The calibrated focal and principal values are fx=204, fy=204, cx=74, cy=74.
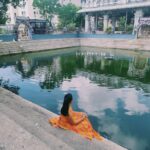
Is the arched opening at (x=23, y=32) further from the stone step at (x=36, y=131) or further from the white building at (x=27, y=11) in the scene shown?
the white building at (x=27, y=11)

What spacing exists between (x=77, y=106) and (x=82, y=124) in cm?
428

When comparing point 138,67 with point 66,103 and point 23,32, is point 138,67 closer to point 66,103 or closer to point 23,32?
point 66,103

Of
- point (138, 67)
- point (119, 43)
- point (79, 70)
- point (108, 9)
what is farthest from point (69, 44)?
point (138, 67)

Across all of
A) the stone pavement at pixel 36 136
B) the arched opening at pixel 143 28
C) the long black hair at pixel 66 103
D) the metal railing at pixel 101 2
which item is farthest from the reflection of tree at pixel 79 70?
the metal railing at pixel 101 2

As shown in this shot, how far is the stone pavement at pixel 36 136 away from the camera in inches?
205

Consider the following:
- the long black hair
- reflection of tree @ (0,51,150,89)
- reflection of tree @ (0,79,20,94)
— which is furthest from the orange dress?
reflection of tree @ (0,51,150,89)

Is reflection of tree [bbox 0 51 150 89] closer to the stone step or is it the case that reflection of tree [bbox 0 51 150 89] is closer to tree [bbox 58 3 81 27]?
the stone step

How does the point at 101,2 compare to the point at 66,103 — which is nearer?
the point at 66,103

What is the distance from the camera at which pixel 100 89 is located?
1430 cm

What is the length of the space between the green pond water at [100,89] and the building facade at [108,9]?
16.7 metres

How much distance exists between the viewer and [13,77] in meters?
17.5

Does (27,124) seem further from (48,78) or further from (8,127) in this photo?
(48,78)

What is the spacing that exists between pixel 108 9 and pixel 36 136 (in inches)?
1574

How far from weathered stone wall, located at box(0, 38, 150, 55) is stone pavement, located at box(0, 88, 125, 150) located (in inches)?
924
